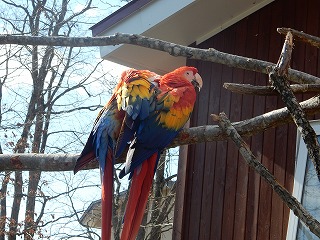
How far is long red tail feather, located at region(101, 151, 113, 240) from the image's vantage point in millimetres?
2027

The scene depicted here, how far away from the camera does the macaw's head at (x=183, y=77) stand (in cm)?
268

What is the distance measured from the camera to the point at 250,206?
4.12m

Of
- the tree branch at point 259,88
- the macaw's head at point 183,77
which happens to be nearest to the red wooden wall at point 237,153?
the macaw's head at point 183,77

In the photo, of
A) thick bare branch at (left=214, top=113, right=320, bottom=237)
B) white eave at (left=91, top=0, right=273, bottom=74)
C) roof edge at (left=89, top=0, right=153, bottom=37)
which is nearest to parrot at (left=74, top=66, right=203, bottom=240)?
thick bare branch at (left=214, top=113, right=320, bottom=237)

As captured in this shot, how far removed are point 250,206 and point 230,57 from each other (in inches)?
78.1

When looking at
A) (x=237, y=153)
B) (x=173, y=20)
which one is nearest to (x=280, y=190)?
(x=237, y=153)

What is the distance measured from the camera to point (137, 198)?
2158mm

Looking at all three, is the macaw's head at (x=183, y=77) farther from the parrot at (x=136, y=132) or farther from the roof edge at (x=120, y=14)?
the roof edge at (x=120, y=14)

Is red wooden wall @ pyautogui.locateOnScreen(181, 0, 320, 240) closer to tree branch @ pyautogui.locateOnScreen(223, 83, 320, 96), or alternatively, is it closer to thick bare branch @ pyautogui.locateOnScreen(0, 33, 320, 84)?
thick bare branch @ pyautogui.locateOnScreen(0, 33, 320, 84)

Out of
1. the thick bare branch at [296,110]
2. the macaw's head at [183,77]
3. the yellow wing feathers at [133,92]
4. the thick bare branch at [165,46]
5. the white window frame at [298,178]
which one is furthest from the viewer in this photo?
the white window frame at [298,178]

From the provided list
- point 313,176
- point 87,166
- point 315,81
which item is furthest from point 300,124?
point 313,176

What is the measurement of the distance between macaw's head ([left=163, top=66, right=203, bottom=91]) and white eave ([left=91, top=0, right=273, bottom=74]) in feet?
4.56

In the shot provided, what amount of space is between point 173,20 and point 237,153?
1.02m

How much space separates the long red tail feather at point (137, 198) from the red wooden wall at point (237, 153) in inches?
69.4
